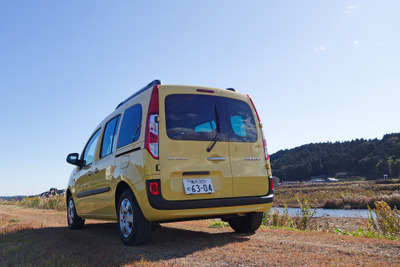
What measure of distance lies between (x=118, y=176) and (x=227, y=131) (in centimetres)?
170

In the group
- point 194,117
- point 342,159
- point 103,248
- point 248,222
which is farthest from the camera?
point 342,159

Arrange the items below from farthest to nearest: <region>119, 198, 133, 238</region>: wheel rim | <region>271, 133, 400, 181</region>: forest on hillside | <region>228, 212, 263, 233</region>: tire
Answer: <region>271, 133, 400, 181</region>: forest on hillside, <region>228, 212, 263, 233</region>: tire, <region>119, 198, 133, 238</region>: wheel rim

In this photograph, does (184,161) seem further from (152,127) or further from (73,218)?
(73,218)

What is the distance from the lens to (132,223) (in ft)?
15.2

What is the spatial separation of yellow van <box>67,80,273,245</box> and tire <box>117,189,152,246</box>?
0.01 m

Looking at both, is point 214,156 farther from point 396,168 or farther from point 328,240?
point 396,168

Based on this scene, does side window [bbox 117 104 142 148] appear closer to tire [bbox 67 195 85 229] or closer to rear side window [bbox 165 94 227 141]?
rear side window [bbox 165 94 227 141]

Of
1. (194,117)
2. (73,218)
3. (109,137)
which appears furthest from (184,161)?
(73,218)

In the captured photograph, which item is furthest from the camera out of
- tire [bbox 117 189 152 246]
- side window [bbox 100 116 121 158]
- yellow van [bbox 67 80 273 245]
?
side window [bbox 100 116 121 158]

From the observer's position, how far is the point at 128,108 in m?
5.37

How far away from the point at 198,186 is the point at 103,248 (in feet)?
4.89

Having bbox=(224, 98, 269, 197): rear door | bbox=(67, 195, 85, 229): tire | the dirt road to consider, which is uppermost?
bbox=(224, 98, 269, 197): rear door

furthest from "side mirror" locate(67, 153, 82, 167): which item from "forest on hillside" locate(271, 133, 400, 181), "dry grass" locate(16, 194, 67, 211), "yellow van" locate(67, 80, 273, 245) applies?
"forest on hillside" locate(271, 133, 400, 181)

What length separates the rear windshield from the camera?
15.1 ft
